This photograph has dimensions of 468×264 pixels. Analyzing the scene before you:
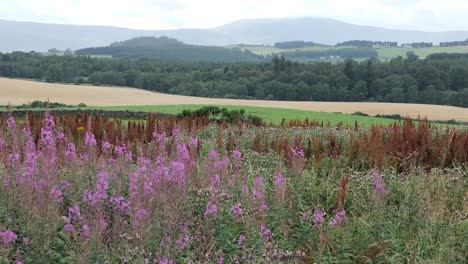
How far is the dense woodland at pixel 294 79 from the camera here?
72.8m

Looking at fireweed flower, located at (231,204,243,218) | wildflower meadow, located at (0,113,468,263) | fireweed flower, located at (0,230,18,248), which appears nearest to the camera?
fireweed flower, located at (0,230,18,248)

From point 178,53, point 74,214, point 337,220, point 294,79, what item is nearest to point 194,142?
point 337,220

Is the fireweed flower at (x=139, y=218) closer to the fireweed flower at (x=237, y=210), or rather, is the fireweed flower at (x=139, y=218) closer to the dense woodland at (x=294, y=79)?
the fireweed flower at (x=237, y=210)

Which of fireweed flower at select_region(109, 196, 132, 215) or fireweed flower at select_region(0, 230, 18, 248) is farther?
fireweed flower at select_region(109, 196, 132, 215)

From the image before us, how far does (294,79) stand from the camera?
77.6 metres

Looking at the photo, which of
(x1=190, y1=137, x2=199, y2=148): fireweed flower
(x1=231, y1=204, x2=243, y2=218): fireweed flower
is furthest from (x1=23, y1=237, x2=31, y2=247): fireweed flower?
(x1=190, y1=137, x2=199, y2=148): fireweed flower

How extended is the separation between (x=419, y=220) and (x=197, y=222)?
2.44 m

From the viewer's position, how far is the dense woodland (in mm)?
72750

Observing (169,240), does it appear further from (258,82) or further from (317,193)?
(258,82)

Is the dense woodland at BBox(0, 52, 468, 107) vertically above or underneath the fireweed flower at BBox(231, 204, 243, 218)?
underneath

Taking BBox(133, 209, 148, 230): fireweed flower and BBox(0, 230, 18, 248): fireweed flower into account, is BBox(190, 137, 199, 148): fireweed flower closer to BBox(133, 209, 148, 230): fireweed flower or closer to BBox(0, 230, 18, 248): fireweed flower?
BBox(133, 209, 148, 230): fireweed flower

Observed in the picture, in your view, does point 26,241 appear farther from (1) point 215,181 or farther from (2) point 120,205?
(1) point 215,181

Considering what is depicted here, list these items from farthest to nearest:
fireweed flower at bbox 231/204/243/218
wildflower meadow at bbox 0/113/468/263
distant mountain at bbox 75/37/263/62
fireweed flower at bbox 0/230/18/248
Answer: distant mountain at bbox 75/37/263/62
fireweed flower at bbox 231/204/243/218
wildflower meadow at bbox 0/113/468/263
fireweed flower at bbox 0/230/18/248

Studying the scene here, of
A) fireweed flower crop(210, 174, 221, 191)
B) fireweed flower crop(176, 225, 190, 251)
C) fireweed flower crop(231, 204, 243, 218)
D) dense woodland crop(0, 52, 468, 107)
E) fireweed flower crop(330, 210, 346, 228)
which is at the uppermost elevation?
fireweed flower crop(210, 174, 221, 191)
